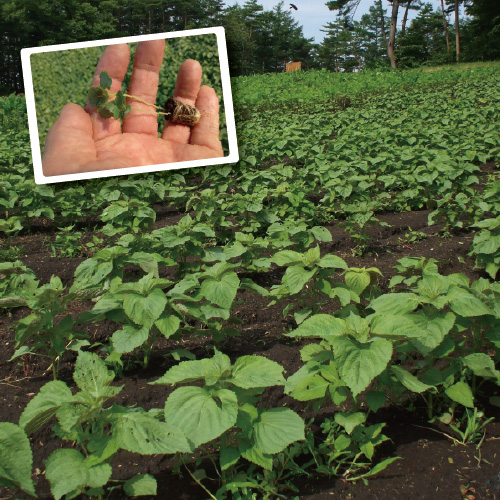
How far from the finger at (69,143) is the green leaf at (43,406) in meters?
1.39

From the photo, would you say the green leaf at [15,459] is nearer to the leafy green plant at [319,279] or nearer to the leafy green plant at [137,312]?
the leafy green plant at [137,312]

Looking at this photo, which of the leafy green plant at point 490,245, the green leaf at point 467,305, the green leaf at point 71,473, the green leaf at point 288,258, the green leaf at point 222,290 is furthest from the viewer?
the leafy green plant at point 490,245

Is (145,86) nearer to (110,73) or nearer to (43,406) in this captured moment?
(110,73)

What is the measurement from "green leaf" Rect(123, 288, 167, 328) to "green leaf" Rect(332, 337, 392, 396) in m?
0.77

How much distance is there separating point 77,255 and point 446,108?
9.19 metres

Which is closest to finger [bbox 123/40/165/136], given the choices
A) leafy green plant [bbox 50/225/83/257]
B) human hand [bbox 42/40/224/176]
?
human hand [bbox 42/40/224/176]

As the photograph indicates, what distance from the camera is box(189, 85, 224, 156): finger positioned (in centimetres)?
296

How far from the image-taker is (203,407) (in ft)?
5.09

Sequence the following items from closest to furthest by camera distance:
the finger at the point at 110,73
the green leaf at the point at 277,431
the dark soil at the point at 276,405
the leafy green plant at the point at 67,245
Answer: the green leaf at the point at 277,431
the dark soil at the point at 276,405
the finger at the point at 110,73
the leafy green plant at the point at 67,245

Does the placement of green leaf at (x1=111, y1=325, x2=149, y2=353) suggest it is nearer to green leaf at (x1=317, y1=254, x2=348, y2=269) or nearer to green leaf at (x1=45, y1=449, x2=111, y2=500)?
green leaf at (x1=45, y1=449, x2=111, y2=500)

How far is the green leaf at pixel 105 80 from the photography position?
9.17 feet

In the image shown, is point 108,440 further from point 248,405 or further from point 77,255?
point 77,255

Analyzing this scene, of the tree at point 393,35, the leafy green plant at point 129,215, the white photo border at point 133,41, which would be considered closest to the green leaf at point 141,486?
the white photo border at point 133,41

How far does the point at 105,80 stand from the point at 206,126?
23.2 inches
